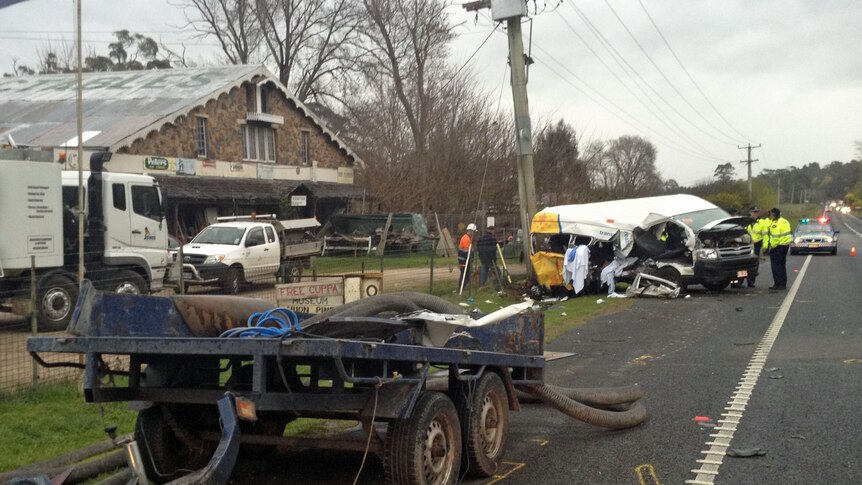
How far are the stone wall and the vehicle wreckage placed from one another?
80.2 feet

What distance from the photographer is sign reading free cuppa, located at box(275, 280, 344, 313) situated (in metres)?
11.8

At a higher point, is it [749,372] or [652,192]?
[652,192]

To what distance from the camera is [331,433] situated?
8.09m

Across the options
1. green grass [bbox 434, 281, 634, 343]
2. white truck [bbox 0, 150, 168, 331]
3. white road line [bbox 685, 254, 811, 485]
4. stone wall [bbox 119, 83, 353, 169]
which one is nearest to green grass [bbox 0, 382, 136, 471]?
white truck [bbox 0, 150, 168, 331]

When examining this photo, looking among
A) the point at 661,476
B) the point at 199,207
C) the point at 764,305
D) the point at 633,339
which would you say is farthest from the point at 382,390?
the point at 199,207

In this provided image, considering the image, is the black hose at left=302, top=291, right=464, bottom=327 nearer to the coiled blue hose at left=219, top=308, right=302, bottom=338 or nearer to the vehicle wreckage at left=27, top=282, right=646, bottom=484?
the vehicle wreckage at left=27, top=282, right=646, bottom=484

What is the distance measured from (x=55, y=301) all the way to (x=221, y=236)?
27.7ft

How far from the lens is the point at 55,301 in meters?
14.7

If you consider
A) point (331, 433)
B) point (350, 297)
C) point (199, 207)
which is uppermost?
point (199, 207)

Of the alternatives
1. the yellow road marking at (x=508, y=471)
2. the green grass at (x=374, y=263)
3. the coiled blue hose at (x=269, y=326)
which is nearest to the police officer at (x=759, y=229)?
the green grass at (x=374, y=263)

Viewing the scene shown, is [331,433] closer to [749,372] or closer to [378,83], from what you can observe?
[749,372]

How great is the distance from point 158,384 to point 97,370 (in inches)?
19.9

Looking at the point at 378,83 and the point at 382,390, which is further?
the point at 378,83

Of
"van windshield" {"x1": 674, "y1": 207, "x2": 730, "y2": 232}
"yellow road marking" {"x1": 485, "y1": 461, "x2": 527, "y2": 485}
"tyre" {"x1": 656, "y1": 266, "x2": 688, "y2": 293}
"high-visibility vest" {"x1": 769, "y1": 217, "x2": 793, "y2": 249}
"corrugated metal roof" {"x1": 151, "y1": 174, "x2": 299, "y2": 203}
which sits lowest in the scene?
"yellow road marking" {"x1": 485, "y1": 461, "x2": 527, "y2": 485}
